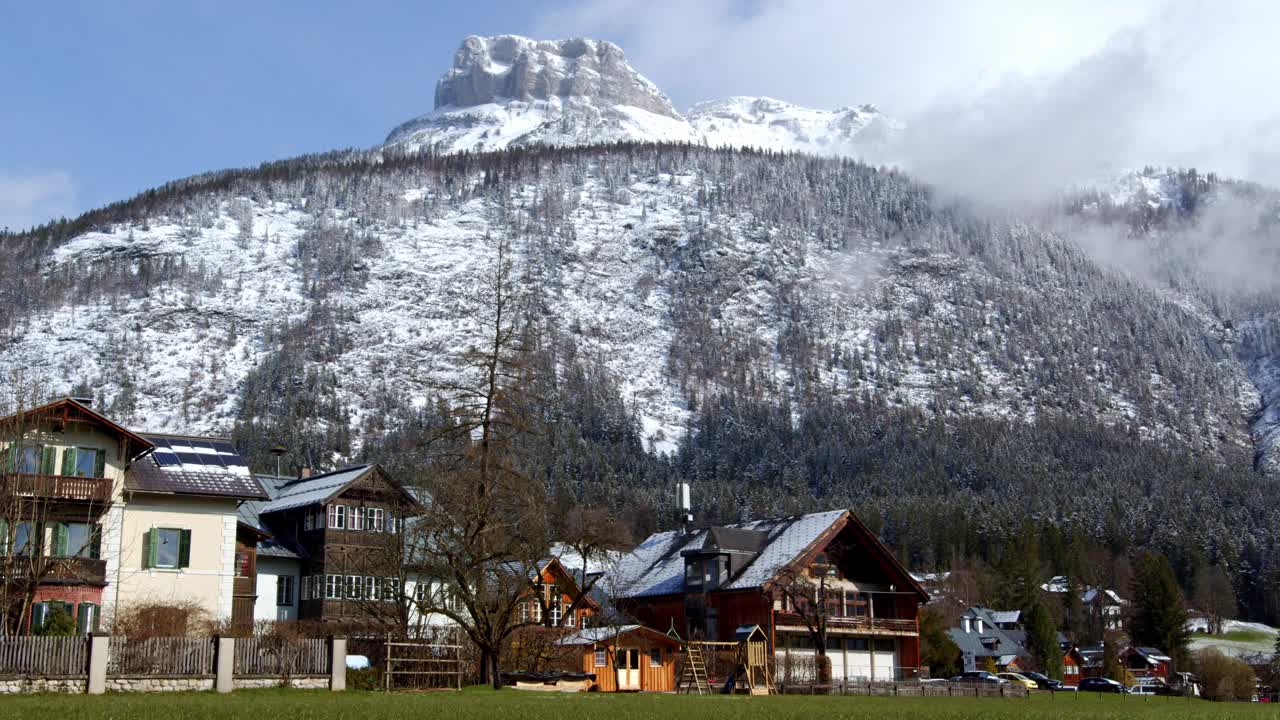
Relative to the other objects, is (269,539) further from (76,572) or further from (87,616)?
(76,572)

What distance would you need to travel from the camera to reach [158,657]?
117 ft

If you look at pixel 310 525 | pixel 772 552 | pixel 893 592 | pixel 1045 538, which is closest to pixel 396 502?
pixel 310 525

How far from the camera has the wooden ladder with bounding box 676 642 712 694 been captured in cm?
5203

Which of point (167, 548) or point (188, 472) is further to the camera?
point (188, 472)

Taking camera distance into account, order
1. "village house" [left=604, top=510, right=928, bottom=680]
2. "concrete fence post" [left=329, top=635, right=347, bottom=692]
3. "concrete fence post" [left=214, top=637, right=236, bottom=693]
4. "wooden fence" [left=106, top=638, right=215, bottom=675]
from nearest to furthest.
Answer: "wooden fence" [left=106, top=638, right=215, bottom=675] < "concrete fence post" [left=214, top=637, right=236, bottom=693] < "concrete fence post" [left=329, top=635, right=347, bottom=692] < "village house" [left=604, top=510, right=928, bottom=680]

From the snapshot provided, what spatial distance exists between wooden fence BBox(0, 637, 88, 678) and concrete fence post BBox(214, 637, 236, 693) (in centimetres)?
338

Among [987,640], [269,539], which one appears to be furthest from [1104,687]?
[269,539]

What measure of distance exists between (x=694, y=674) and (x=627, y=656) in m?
5.43

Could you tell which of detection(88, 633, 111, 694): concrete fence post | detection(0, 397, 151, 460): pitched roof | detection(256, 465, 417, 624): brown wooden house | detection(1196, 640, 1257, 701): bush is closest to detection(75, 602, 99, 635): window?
detection(0, 397, 151, 460): pitched roof

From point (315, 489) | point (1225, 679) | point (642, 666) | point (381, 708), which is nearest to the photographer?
point (381, 708)

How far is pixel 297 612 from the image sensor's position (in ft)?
A: 212

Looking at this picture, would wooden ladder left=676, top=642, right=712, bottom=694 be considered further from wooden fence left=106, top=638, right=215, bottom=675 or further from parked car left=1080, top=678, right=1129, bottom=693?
parked car left=1080, top=678, right=1129, bottom=693

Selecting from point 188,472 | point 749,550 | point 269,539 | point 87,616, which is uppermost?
point 188,472

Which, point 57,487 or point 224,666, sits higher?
point 57,487
